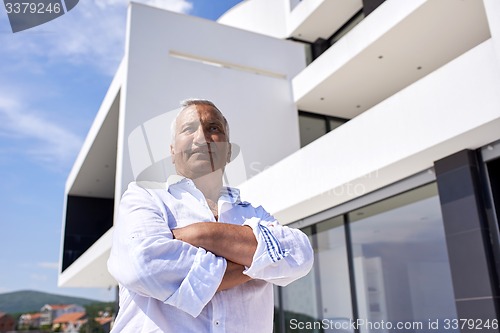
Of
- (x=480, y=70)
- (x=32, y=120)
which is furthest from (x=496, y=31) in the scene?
(x=32, y=120)

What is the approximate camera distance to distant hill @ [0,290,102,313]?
1597 centimetres

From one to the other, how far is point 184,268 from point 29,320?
28.2 m

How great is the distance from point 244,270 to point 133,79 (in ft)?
20.7

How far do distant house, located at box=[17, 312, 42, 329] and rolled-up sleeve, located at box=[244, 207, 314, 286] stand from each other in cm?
2675

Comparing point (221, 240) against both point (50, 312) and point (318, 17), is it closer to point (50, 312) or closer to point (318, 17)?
point (318, 17)

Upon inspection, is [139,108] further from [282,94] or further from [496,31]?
[496,31]

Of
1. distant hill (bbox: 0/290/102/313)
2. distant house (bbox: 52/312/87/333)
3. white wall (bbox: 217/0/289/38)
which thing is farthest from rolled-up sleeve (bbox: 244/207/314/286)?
distant house (bbox: 52/312/87/333)

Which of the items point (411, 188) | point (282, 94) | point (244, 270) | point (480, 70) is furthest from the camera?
point (282, 94)

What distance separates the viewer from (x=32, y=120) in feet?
8.23

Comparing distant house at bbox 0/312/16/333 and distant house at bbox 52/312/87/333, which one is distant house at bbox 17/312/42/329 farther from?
distant house at bbox 52/312/87/333

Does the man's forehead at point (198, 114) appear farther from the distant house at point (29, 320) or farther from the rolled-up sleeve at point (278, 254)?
the distant house at point (29, 320)

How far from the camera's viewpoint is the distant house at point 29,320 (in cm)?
2379

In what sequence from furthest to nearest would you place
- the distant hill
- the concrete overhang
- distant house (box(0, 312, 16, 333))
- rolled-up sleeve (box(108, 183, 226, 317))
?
1. distant house (box(0, 312, 16, 333))
2. the distant hill
3. the concrete overhang
4. rolled-up sleeve (box(108, 183, 226, 317))

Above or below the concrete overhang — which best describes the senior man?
below
